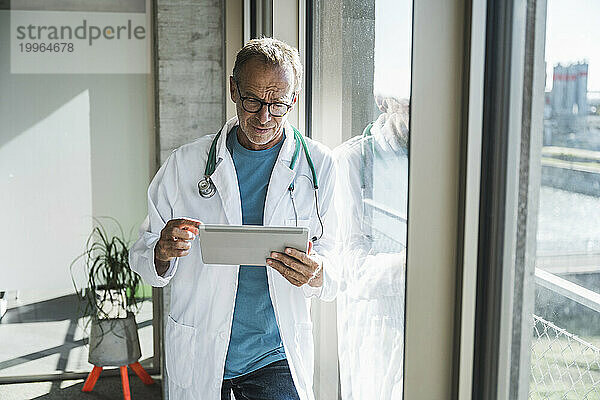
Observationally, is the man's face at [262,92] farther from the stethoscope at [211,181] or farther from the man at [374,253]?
the man at [374,253]

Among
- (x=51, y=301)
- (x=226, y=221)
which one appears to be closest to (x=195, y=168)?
(x=226, y=221)

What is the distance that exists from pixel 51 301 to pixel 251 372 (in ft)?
7.57

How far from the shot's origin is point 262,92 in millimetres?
1789

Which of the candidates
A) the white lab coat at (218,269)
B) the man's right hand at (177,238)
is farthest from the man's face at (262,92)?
the man's right hand at (177,238)

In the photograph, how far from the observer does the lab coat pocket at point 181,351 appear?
6.55 ft

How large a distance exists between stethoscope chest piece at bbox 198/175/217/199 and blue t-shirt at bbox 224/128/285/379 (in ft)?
0.26

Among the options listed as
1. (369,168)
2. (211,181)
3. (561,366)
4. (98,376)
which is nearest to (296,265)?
(369,168)

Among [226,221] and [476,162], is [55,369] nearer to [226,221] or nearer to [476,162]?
[226,221]

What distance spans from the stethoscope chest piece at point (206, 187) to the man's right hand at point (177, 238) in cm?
15

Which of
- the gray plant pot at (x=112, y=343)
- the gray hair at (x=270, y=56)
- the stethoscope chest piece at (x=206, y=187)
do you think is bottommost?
the gray plant pot at (x=112, y=343)

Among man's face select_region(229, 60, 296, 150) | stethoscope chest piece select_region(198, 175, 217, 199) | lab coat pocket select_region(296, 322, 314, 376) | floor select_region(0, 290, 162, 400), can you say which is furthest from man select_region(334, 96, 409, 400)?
floor select_region(0, 290, 162, 400)

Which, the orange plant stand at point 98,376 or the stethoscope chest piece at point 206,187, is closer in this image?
the stethoscope chest piece at point 206,187

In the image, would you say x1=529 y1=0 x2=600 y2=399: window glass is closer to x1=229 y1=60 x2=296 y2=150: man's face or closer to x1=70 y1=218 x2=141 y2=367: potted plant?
x1=229 y1=60 x2=296 y2=150: man's face

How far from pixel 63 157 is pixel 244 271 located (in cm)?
223
